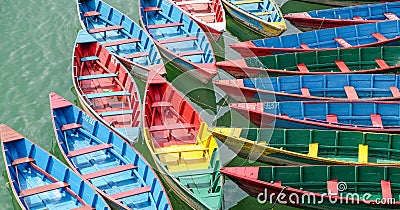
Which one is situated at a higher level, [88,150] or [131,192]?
[88,150]

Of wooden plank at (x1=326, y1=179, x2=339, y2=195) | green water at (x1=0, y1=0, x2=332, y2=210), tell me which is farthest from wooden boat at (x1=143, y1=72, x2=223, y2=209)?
wooden plank at (x1=326, y1=179, x2=339, y2=195)

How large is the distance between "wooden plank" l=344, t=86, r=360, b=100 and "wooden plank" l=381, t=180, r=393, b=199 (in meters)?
4.41

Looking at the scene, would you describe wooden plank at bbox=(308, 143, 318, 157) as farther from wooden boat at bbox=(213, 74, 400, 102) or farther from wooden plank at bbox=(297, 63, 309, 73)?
wooden plank at bbox=(297, 63, 309, 73)

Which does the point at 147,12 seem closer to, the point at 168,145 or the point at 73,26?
the point at 73,26

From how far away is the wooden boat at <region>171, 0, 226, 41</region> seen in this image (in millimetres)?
29516

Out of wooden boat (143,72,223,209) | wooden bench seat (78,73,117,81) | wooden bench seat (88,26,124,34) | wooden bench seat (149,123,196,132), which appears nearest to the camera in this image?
A: wooden boat (143,72,223,209)

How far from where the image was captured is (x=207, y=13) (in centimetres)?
3162

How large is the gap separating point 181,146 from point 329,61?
7.84 meters

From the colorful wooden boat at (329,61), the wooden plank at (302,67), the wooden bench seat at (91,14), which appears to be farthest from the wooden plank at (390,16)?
the wooden bench seat at (91,14)

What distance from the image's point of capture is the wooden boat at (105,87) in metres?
25.4

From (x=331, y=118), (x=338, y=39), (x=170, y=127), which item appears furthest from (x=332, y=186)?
(x=338, y=39)

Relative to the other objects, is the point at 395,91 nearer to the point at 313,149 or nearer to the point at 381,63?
the point at 381,63

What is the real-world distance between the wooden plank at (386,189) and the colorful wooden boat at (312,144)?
124cm

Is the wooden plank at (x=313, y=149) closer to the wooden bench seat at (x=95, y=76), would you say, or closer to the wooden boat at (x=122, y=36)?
the wooden boat at (x=122, y=36)
